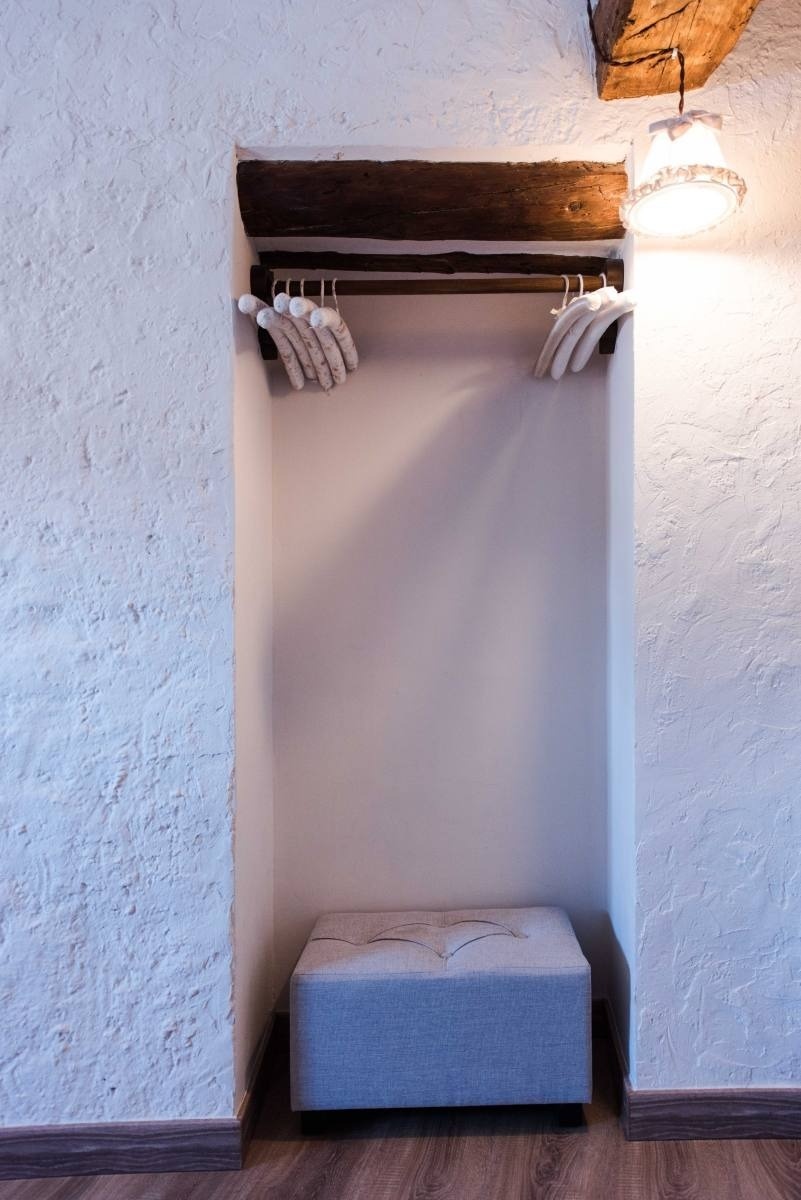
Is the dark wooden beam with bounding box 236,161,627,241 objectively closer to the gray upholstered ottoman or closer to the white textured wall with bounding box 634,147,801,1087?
the white textured wall with bounding box 634,147,801,1087

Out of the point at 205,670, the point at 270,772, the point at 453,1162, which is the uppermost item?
Result: the point at 205,670

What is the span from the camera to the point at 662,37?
6.59ft

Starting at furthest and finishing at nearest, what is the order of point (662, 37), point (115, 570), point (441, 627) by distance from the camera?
1. point (441, 627)
2. point (115, 570)
3. point (662, 37)

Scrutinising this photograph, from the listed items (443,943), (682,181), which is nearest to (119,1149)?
(443,943)

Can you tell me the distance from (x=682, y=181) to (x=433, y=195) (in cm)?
73

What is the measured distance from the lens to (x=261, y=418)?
8.45 ft

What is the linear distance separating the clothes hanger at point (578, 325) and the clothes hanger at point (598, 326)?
0.02 meters

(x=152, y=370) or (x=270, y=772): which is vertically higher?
(x=152, y=370)

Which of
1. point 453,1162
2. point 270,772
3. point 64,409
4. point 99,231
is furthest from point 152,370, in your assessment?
point 453,1162

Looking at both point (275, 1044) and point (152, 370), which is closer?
point (152, 370)

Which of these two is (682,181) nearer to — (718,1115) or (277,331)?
(277,331)

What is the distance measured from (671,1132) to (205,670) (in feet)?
5.98

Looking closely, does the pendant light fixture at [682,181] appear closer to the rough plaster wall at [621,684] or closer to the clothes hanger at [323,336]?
the rough plaster wall at [621,684]

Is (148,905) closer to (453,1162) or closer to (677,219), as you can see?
(453,1162)
